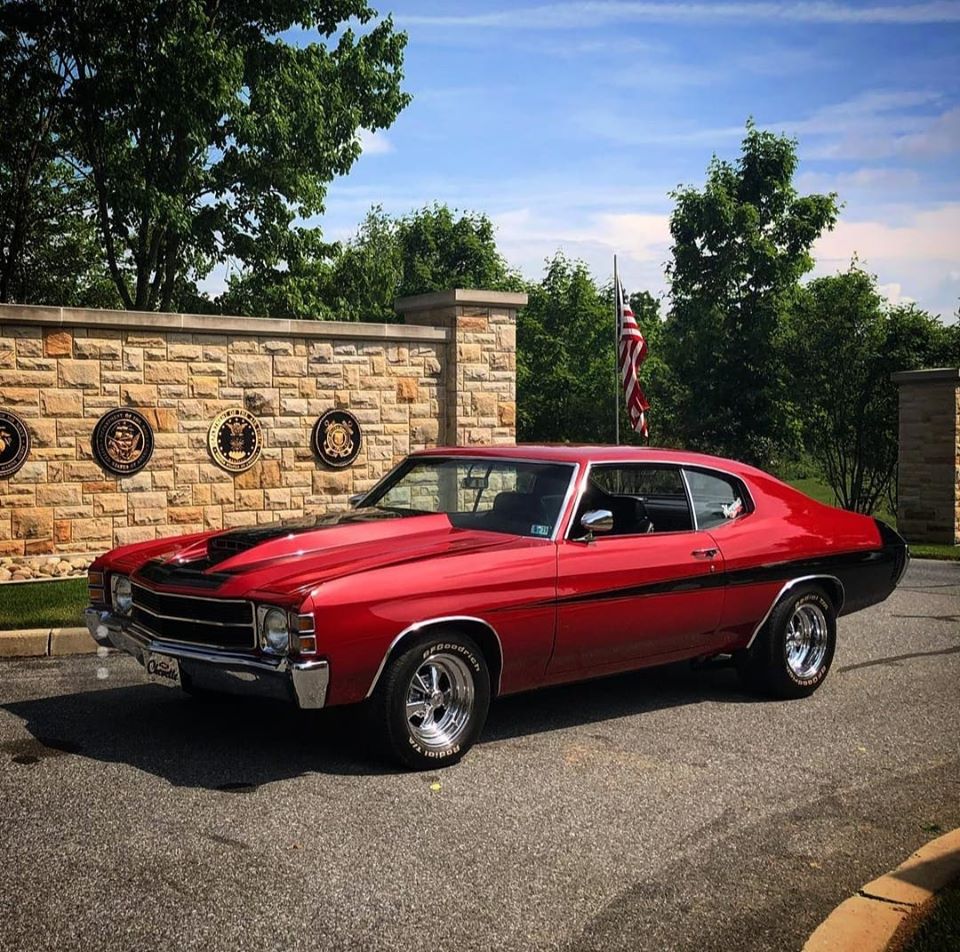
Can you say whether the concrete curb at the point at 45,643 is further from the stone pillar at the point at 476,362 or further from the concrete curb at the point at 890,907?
the stone pillar at the point at 476,362

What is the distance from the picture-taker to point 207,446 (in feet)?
44.3

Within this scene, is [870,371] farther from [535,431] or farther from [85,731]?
[85,731]

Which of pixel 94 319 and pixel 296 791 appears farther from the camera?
pixel 94 319

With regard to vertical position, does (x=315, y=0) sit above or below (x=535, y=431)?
above

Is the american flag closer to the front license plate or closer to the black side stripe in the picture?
the black side stripe

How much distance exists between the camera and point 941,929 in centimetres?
385

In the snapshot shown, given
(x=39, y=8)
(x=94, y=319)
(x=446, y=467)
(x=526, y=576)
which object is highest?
(x=39, y=8)

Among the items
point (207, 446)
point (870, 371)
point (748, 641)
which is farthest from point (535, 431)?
point (748, 641)

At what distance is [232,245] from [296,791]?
2145 centimetres

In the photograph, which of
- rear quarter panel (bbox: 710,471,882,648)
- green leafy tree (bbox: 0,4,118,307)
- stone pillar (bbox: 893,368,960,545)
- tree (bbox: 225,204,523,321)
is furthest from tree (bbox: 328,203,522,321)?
rear quarter panel (bbox: 710,471,882,648)

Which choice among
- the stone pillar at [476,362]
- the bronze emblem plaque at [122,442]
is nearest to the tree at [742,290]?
the stone pillar at [476,362]

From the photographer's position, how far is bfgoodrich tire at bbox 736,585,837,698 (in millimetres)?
7480

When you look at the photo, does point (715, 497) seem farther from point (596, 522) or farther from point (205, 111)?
point (205, 111)

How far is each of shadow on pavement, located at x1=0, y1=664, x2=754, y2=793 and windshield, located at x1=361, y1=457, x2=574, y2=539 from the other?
1.18 meters
